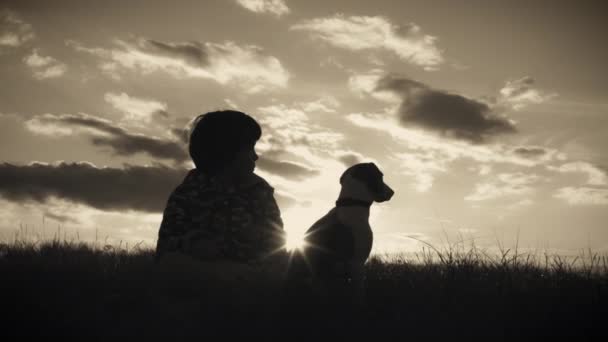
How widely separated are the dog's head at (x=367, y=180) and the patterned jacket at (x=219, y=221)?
1274 millimetres

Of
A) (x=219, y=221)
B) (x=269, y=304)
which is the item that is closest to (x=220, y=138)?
(x=219, y=221)

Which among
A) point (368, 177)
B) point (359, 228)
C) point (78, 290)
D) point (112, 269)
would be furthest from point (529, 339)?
point (112, 269)

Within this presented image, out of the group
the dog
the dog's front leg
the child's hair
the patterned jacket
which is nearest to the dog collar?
the dog

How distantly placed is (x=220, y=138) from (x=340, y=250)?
178 centimetres

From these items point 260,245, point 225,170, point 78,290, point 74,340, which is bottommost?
point 74,340

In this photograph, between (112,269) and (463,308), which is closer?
(463,308)

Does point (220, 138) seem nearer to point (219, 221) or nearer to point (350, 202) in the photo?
point (219, 221)

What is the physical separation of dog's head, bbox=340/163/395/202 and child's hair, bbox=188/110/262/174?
1.47 m

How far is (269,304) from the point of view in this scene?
5.05 metres

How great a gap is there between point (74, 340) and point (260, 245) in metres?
1.75

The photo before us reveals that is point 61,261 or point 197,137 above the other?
point 197,137

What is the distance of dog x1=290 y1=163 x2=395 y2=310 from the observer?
5535mm

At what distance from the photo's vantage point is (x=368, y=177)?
5.98 m

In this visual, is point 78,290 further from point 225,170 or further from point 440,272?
point 440,272
